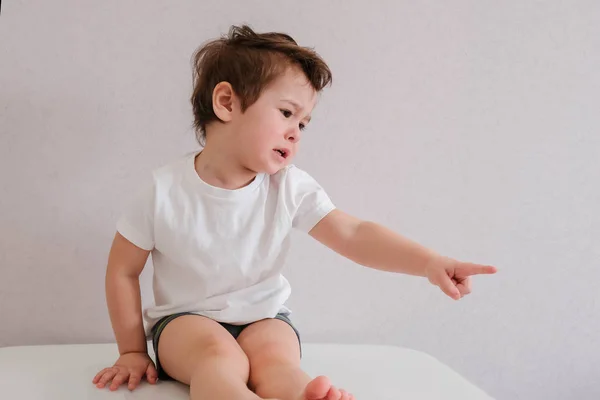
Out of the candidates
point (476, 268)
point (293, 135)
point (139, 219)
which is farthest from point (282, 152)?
point (476, 268)

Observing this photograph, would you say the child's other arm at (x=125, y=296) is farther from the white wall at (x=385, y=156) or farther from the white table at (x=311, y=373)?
the white wall at (x=385, y=156)

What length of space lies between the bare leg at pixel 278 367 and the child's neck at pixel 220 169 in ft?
0.74

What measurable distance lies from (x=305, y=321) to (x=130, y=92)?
54 centimetres

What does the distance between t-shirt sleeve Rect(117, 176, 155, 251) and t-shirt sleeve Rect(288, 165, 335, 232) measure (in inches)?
8.8

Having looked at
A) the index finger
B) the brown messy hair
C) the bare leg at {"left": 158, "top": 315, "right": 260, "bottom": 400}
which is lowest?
the bare leg at {"left": 158, "top": 315, "right": 260, "bottom": 400}

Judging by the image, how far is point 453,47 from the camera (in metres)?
1.36

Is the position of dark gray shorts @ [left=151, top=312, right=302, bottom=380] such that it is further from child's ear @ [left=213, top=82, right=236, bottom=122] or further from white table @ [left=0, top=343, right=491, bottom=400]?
child's ear @ [left=213, top=82, right=236, bottom=122]

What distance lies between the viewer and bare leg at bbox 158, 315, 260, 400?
869 millimetres

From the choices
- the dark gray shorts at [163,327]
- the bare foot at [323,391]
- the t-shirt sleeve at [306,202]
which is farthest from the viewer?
the t-shirt sleeve at [306,202]

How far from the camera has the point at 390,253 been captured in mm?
1073

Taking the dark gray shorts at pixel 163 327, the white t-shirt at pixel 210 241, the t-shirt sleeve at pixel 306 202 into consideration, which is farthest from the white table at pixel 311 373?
the t-shirt sleeve at pixel 306 202

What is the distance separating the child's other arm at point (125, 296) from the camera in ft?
3.53

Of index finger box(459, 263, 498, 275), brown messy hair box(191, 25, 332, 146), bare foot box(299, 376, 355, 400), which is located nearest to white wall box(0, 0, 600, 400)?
brown messy hair box(191, 25, 332, 146)

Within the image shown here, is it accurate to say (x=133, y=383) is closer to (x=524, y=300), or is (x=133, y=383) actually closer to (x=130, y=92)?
(x=130, y=92)
